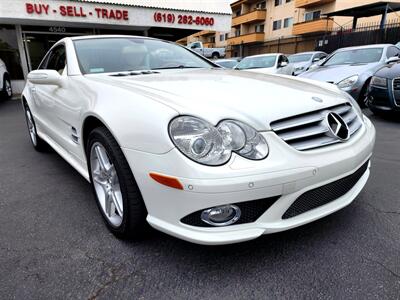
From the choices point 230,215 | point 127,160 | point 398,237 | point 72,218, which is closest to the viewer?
point 230,215

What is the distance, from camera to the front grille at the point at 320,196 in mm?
1697

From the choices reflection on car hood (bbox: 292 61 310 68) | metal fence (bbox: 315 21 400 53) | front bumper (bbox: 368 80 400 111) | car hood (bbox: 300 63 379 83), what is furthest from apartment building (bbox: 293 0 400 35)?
front bumper (bbox: 368 80 400 111)

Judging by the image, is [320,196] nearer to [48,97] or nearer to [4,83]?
[48,97]

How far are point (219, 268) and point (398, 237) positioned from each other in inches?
46.4

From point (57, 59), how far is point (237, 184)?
271cm

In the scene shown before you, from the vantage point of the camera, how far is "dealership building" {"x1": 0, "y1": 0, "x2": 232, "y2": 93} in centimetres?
984

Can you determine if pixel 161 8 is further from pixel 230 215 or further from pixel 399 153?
pixel 230 215

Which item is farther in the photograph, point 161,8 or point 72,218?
point 161,8

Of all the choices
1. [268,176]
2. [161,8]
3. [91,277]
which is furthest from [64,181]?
[161,8]

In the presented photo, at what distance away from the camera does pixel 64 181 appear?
3.12 m

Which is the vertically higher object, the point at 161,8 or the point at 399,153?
the point at 161,8

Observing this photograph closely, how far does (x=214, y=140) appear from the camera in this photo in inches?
61.2

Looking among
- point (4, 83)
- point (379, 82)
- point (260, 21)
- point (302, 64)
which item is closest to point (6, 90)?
point (4, 83)

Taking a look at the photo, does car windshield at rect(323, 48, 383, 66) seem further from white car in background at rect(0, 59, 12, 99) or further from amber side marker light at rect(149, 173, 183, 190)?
white car in background at rect(0, 59, 12, 99)
